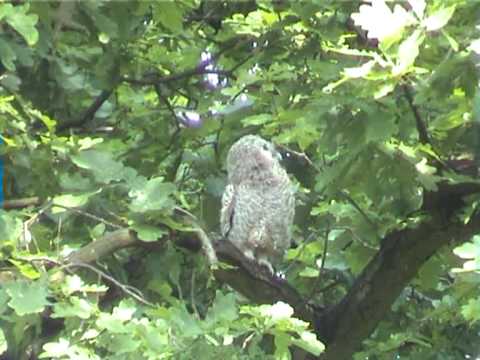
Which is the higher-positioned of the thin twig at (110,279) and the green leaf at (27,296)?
the green leaf at (27,296)

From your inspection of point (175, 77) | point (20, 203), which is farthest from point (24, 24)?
point (175, 77)

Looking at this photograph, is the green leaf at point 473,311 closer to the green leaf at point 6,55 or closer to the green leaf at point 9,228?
the green leaf at point 9,228

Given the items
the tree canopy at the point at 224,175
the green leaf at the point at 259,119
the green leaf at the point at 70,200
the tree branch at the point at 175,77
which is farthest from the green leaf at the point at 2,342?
the tree branch at the point at 175,77

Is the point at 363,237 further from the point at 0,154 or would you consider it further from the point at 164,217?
the point at 0,154

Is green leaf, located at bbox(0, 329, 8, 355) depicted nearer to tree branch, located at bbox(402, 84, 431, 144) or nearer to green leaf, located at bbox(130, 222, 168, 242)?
green leaf, located at bbox(130, 222, 168, 242)

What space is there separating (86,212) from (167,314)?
643 millimetres

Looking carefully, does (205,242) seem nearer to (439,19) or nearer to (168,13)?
(168,13)

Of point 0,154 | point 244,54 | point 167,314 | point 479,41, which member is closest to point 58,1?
point 0,154

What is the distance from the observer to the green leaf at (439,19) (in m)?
3.29

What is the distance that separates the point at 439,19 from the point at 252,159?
174 cm

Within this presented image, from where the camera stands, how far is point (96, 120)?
5723 mm

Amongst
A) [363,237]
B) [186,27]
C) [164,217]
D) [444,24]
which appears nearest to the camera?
[444,24]

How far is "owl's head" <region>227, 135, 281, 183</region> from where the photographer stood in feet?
16.3

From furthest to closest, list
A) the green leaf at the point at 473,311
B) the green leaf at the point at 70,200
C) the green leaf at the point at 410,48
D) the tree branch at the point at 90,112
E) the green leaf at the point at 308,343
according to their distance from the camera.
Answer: the tree branch at the point at 90,112
the green leaf at the point at 70,200
the green leaf at the point at 308,343
the green leaf at the point at 473,311
the green leaf at the point at 410,48
